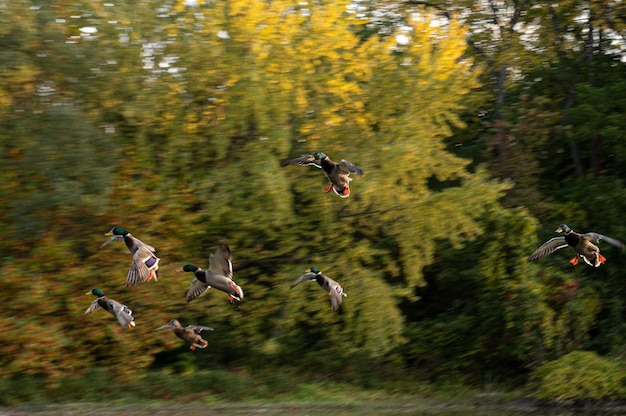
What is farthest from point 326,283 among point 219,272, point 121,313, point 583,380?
point 583,380

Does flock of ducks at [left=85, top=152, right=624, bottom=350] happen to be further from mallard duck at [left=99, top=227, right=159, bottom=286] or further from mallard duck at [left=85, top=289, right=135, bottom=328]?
mallard duck at [left=85, top=289, right=135, bottom=328]

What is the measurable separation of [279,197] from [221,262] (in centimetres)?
576

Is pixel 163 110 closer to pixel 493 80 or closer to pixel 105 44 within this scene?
pixel 105 44

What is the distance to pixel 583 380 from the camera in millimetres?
18281

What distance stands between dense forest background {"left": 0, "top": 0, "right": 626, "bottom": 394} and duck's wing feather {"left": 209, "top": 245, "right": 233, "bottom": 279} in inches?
172

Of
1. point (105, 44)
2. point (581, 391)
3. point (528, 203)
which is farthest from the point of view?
point (528, 203)

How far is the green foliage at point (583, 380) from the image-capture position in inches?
719

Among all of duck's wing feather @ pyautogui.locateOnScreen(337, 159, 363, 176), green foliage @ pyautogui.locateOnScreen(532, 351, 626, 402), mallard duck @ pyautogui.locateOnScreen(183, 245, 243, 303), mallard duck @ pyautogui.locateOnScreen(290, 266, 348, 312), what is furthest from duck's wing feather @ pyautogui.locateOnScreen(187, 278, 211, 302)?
green foliage @ pyautogui.locateOnScreen(532, 351, 626, 402)

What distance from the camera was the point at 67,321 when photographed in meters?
17.2

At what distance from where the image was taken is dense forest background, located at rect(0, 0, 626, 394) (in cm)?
1648

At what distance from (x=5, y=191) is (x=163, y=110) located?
3.26 meters

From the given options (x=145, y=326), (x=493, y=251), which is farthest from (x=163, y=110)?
(x=493, y=251)

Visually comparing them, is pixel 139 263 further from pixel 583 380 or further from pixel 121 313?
pixel 583 380

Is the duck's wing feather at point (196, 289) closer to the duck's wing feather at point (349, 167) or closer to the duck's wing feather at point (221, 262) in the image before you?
the duck's wing feather at point (221, 262)
